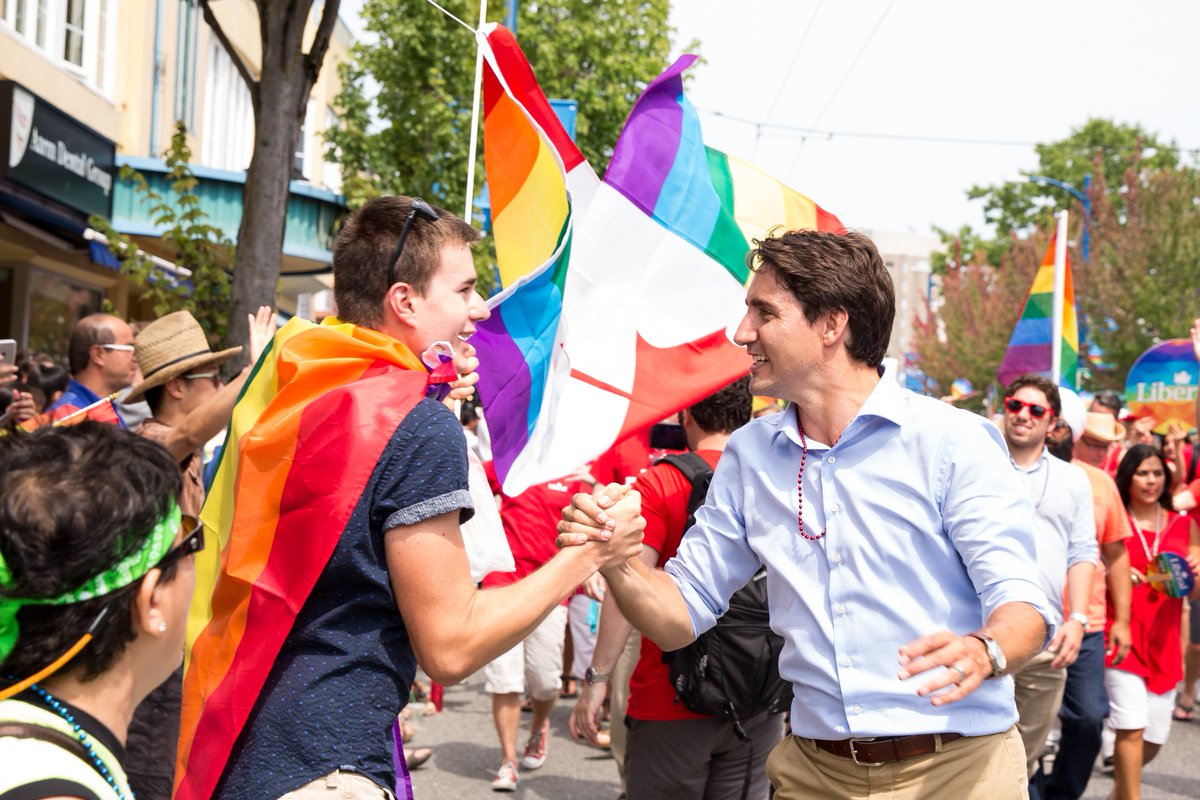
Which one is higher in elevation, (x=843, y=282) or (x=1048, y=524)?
(x=843, y=282)

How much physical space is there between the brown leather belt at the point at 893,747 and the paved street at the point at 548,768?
450 centimetres

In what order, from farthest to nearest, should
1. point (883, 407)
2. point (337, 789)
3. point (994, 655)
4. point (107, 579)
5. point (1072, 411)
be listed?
point (1072, 411), point (883, 407), point (994, 655), point (337, 789), point (107, 579)

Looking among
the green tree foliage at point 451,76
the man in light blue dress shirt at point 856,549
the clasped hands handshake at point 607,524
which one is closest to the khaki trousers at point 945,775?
the man in light blue dress shirt at point 856,549

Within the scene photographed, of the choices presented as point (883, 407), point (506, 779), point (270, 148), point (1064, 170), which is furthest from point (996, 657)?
point (1064, 170)

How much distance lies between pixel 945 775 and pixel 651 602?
2.60 ft

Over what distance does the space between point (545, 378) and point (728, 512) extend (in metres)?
1.18

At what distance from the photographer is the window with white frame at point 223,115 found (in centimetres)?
2305

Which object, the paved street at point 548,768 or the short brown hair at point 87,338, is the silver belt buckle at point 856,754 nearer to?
the paved street at point 548,768

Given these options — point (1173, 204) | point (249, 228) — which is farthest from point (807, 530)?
point (1173, 204)

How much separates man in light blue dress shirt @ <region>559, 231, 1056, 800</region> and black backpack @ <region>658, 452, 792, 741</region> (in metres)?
0.89

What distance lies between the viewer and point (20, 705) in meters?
1.91

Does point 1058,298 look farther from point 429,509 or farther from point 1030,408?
point 429,509

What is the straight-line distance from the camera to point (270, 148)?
326 inches

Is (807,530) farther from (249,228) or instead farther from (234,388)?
(249,228)
